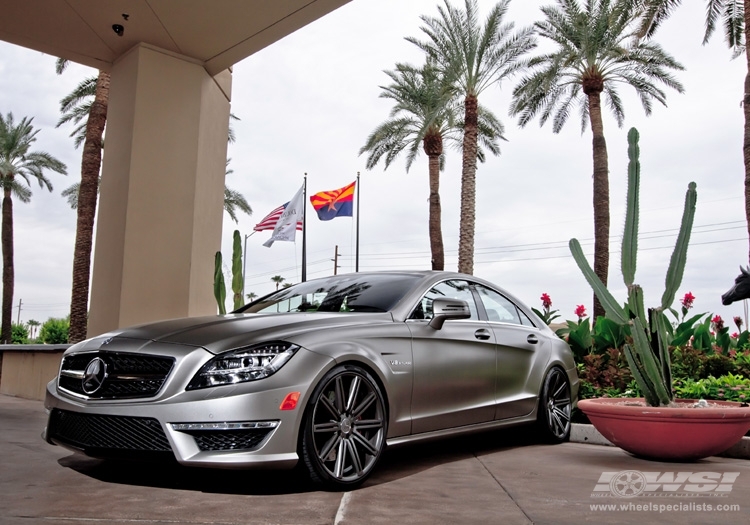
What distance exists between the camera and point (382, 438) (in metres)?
4.22

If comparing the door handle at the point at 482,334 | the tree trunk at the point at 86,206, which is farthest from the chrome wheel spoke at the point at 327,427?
the tree trunk at the point at 86,206

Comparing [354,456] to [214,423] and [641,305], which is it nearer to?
[214,423]

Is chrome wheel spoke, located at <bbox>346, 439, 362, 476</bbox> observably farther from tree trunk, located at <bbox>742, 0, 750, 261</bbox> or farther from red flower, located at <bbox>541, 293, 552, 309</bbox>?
tree trunk, located at <bbox>742, 0, 750, 261</bbox>

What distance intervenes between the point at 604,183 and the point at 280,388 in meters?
19.7

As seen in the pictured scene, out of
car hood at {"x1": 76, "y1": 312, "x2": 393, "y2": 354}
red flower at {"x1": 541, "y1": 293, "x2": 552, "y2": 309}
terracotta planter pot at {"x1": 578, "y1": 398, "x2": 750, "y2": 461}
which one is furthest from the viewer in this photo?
red flower at {"x1": 541, "y1": 293, "x2": 552, "y2": 309}

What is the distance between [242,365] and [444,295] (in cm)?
204

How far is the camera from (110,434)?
12.3ft

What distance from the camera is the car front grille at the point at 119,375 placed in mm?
3742

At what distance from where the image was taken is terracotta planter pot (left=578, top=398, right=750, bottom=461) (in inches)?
202

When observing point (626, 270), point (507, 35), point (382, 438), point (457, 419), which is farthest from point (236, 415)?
point (507, 35)

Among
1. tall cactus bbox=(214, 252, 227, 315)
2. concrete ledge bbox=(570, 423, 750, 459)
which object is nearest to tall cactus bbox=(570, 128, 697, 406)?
concrete ledge bbox=(570, 423, 750, 459)

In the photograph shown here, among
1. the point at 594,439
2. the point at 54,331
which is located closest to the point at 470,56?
the point at 594,439

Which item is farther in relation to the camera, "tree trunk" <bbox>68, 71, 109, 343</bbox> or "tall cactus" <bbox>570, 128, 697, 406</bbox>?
"tree trunk" <bbox>68, 71, 109, 343</bbox>

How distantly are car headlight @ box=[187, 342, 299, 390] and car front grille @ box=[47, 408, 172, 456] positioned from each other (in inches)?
11.9
